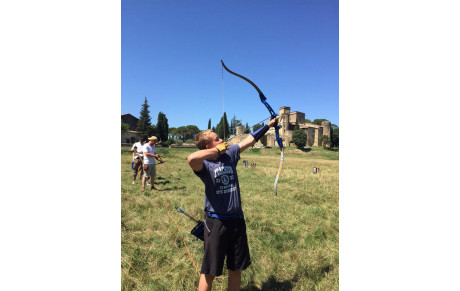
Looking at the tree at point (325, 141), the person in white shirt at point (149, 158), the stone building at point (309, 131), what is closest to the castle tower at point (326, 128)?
the stone building at point (309, 131)

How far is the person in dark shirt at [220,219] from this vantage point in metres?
1.83

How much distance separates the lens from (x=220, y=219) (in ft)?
6.14

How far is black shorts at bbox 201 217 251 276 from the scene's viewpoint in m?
1.81

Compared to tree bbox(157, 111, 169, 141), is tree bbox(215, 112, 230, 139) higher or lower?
lower

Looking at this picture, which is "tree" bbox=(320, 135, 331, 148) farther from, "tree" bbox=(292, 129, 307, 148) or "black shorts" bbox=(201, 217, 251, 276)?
"black shorts" bbox=(201, 217, 251, 276)

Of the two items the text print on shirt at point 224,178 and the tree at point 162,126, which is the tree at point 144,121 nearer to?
the tree at point 162,126

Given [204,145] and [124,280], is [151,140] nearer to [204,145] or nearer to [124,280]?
[124,280]

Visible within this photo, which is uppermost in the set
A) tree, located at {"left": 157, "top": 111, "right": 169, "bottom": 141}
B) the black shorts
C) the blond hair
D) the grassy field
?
tree, located at {"left": 157, "top": 111, "right": 169, "bottom": 141}

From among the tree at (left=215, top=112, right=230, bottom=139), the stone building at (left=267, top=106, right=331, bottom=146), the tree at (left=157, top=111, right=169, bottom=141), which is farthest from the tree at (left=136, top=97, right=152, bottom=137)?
the tree at (left=215, top=112, right=230, bottom=139)

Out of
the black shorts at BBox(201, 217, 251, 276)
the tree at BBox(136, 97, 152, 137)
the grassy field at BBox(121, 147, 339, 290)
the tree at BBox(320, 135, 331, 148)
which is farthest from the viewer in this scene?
the tree at BBox(320, 135, 331, 148)

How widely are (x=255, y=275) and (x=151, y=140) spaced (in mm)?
4908
